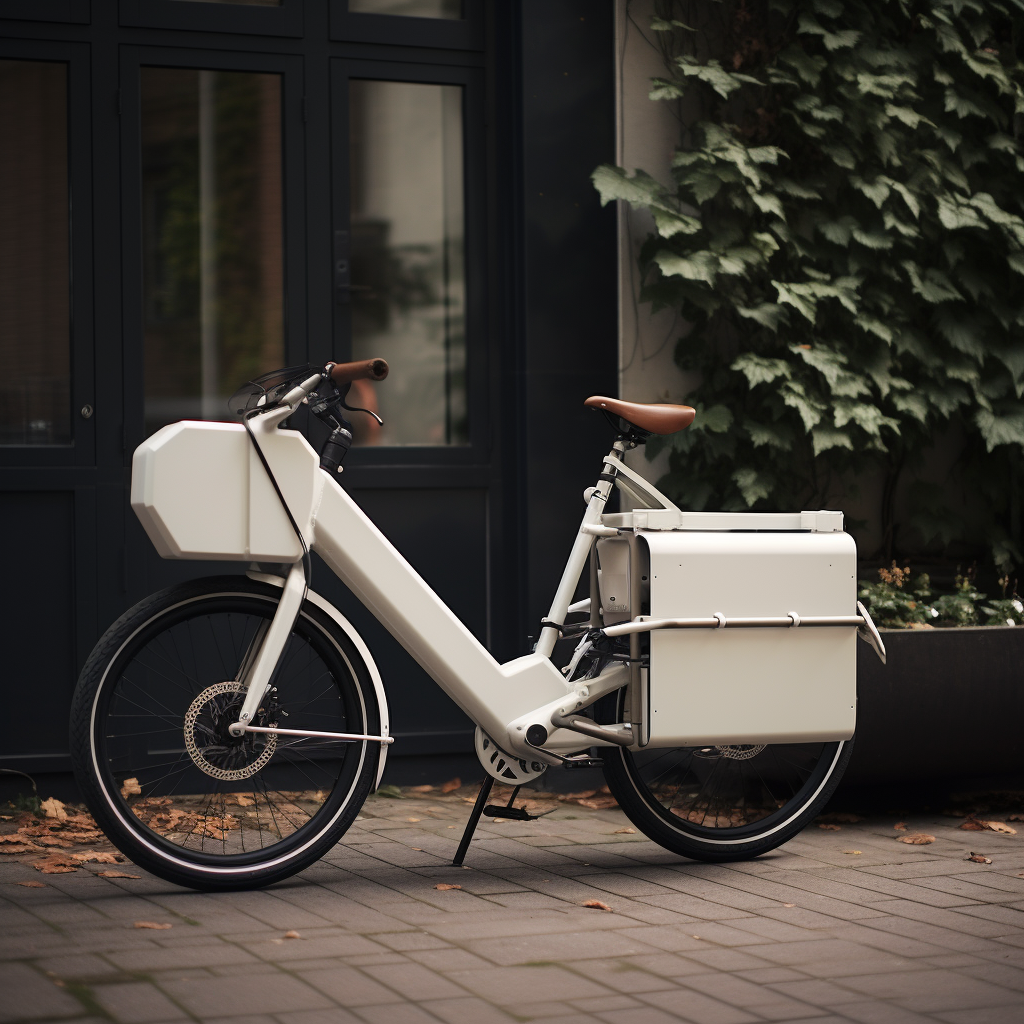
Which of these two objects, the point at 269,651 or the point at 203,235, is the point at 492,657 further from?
the point at 203,235

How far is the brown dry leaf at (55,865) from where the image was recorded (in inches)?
158

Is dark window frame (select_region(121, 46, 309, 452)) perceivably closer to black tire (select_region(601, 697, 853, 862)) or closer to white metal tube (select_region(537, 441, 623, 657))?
white metal tube (select_region(537, 441, 623, 657))

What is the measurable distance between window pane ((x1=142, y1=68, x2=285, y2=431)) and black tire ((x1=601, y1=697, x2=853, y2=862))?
2163 mm

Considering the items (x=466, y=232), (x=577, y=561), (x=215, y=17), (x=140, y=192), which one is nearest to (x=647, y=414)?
(x=577, y=561)

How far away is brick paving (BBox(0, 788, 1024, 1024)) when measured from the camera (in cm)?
281

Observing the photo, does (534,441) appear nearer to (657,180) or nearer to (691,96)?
(657,180)

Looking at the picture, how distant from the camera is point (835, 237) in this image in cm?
548

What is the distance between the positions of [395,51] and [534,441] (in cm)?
161

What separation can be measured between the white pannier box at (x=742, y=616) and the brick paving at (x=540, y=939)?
46 centimetres

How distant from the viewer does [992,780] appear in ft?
16.8

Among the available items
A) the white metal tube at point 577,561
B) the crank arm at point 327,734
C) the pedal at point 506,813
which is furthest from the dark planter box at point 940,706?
the crank arm at point 327,734

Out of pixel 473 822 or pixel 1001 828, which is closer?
pixel 473 822

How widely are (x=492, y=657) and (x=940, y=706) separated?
1688 mm

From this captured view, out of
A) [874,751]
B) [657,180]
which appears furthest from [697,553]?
[657,180]
